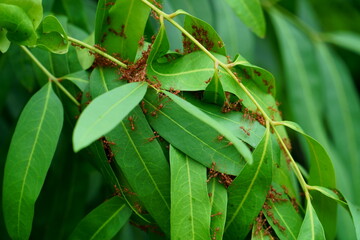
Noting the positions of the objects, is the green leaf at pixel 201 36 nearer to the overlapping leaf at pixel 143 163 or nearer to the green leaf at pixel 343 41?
the overlapping leaf at pixel 143 163

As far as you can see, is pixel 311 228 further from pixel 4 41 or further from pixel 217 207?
pixel 4 41

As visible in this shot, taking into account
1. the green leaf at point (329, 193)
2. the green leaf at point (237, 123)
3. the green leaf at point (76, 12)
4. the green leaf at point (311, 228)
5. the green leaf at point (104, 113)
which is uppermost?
the green leaf at point (104, 113)

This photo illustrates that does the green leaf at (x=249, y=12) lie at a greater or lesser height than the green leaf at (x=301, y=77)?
greater

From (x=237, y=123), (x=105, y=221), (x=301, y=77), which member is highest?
(x=237, y=123)

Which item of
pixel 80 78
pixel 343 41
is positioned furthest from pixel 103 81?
pixel 343 41

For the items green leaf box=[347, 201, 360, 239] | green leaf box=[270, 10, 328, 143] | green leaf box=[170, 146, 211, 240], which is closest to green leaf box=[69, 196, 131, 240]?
green leaf box=[170, 146, 211, 240]

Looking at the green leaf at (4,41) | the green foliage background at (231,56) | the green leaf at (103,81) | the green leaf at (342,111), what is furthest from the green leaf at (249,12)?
the green leaf at (342,111)
